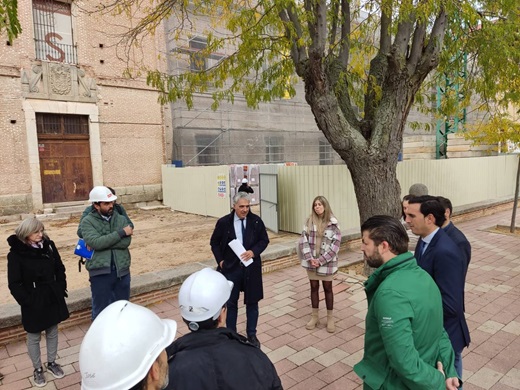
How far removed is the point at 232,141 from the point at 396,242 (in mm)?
19243

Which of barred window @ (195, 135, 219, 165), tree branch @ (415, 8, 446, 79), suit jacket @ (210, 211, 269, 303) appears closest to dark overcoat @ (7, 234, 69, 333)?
suit jacket @ (210, 211, 269, 303)

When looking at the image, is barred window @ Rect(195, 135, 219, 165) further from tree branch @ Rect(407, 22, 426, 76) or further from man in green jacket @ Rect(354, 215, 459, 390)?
man in green jacket @ Rect(354, 215, 459, 390)

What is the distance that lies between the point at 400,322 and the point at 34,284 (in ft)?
10.8

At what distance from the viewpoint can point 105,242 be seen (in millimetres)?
3953

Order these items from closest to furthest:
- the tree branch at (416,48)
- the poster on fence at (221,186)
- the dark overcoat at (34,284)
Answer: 1. the dark overcoat at (34,284)
2. the tree branch at (416,48)
3. the poster on fence at (221,186)

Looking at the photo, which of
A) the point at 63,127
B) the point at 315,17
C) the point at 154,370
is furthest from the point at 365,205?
the point at 63,127

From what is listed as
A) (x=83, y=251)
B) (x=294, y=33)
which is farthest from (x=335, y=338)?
(x=294, y=33)

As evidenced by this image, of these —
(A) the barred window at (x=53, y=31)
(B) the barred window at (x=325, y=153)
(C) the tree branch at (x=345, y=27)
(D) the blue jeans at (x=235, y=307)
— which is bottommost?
(D) the blue jeans at (x=235, y=307)

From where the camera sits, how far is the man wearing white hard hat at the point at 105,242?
13.0 feet

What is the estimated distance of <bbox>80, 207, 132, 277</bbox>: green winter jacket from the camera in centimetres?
395

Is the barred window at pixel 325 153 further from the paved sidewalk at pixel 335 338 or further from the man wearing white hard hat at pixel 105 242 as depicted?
the man wearing white hard hat at pixel 105 242

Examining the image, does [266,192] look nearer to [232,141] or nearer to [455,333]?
[455,333]

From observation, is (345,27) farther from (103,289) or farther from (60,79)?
(60,79)

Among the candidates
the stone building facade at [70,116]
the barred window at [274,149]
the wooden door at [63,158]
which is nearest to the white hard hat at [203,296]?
the stone building facade at [70,116]
